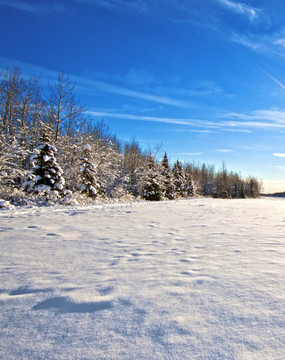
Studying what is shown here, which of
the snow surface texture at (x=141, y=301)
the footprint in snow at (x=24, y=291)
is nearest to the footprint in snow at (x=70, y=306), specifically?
the snow surface texture at (x=141, y=301)

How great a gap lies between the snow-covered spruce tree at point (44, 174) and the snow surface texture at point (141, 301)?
10.2 metres

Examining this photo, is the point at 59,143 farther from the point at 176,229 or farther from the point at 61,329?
the point at 61,329

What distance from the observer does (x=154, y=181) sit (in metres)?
23.4

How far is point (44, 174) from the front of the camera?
13734 millimetres

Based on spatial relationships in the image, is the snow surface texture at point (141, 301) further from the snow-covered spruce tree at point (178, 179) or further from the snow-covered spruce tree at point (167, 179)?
the snow-covered spruce tree at point (178, 179)

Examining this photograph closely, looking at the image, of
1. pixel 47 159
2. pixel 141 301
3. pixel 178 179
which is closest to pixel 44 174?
pixel 47 159

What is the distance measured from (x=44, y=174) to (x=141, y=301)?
44.3 ft

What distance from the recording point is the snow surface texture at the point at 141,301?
1.40 meters

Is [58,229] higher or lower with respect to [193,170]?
lower

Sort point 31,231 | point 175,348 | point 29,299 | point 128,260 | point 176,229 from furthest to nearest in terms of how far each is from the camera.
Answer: point 176,229, point 31,231, point 128,260, point 29,299, point 175,348

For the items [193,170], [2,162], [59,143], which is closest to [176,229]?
[2,162]

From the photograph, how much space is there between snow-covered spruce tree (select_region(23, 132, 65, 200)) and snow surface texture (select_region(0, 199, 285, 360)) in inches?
403

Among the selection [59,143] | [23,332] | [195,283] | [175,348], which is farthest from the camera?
[59,143]

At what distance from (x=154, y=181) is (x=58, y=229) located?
18601mm
